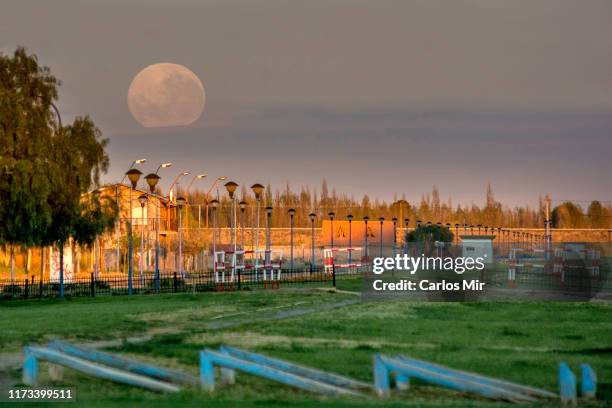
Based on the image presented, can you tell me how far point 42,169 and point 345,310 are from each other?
16026 millimetres

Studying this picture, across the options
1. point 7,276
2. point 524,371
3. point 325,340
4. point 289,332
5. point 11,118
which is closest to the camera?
point 524,371

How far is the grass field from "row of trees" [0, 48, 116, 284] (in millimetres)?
4193

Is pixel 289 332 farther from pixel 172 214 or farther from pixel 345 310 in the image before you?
pixel 172 214

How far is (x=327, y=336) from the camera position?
25.7 meters

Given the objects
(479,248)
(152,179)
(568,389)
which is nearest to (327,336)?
(568,389)

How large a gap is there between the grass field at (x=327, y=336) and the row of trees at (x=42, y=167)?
4193 millimetres

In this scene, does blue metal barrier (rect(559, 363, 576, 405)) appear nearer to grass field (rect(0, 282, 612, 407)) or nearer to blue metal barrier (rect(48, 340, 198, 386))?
grass field (rect(0, 282, 612, 407))

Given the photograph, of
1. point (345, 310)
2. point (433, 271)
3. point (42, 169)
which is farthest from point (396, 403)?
point (433, 271)

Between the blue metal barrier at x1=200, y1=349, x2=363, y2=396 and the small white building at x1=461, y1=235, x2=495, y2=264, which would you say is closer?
the blue metal barrier at x1=200, y1=349, x2=363, y2=396

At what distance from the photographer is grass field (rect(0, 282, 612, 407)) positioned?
16281 millimetres

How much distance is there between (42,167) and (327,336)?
22153 mm

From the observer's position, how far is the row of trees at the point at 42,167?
43156mm

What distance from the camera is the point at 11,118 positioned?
4359 centimetres
